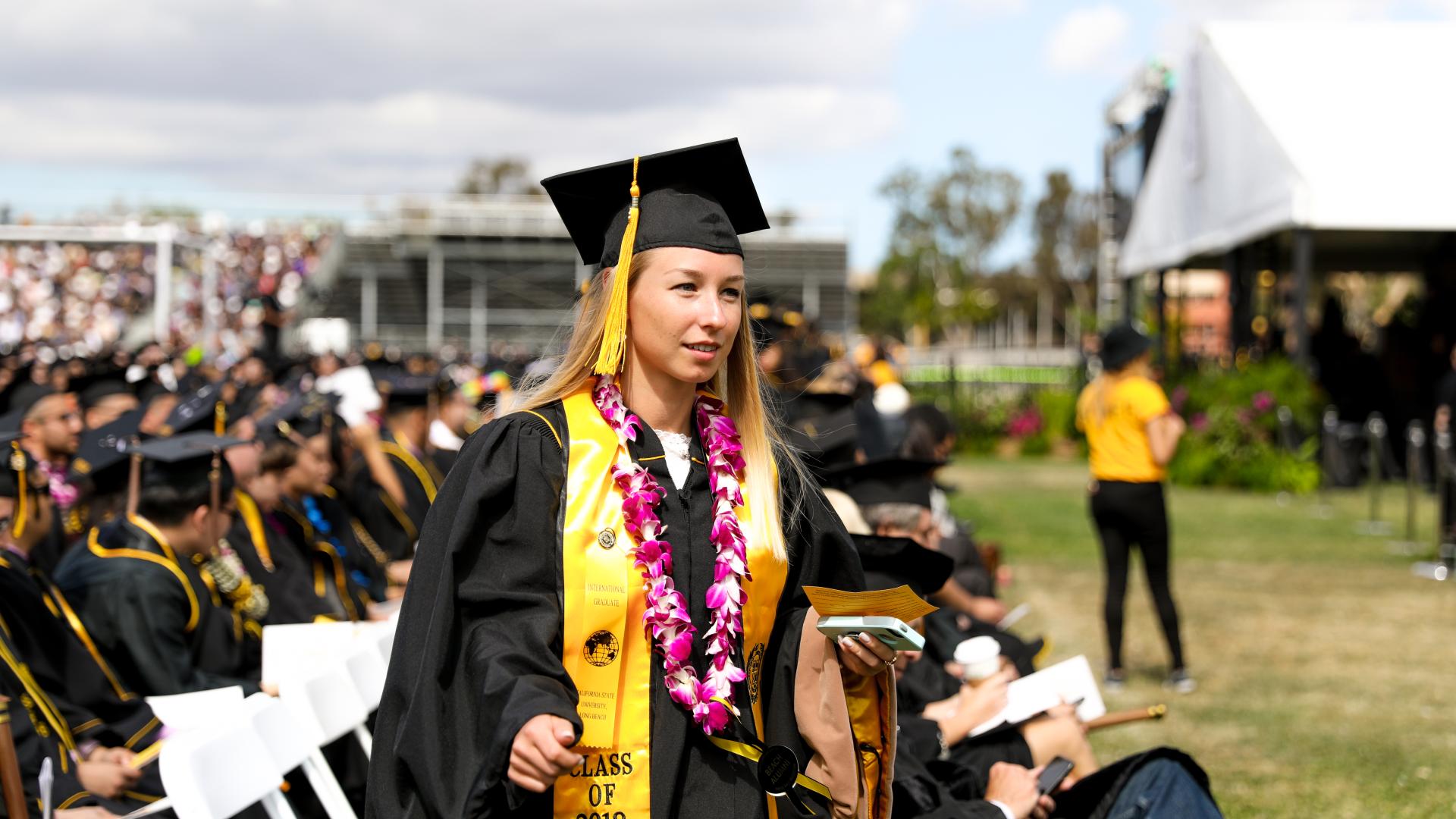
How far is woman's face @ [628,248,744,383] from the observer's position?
2535 mm

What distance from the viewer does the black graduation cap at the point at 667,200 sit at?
2590 mm

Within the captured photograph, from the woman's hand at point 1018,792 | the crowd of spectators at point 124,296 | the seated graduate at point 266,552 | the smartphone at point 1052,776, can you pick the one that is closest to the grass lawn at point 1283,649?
the smartphone at point 1052,776

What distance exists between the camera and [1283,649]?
9000mm

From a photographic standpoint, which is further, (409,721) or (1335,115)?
(1335,115)

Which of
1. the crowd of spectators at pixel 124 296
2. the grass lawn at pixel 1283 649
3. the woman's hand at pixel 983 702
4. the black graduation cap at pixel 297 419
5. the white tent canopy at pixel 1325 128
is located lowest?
the grass lawn at pixel 1283 649

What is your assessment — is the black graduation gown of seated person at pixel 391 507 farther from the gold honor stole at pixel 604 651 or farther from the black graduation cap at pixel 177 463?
the gold honor stole at pixel 604 651

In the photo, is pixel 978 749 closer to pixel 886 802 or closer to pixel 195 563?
pixel 886 802

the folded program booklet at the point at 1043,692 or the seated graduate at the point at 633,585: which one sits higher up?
the seated graduate at the point at 633,585

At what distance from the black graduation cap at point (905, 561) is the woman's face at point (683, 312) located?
2.48 ft

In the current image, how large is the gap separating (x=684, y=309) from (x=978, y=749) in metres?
2.41

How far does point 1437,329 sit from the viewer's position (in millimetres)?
20859

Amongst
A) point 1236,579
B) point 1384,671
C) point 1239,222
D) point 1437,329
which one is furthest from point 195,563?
point 1437,329

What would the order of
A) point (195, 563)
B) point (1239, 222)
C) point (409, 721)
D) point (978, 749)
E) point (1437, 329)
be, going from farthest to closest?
point (1437, 329) < point (1239, 222) < point (195, 563) < point (978, 749) < point (409, 721)

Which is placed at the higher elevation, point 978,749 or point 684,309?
point 684,309
